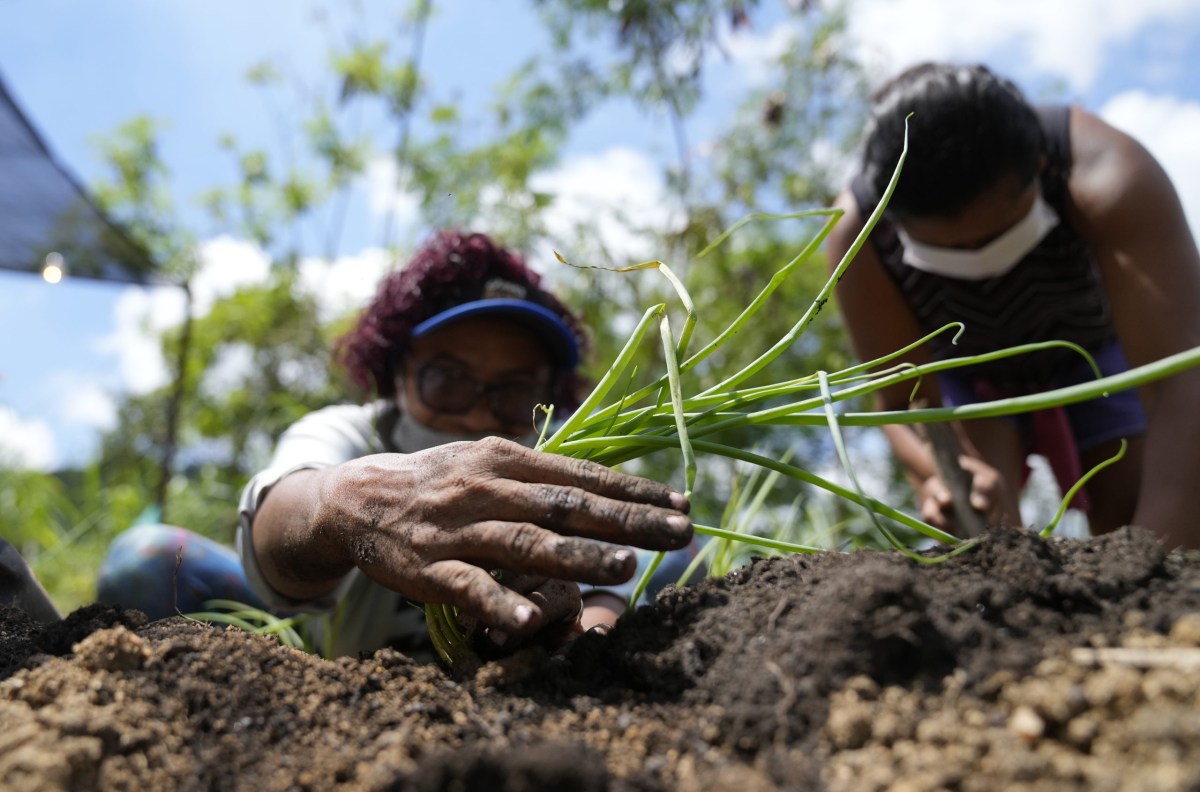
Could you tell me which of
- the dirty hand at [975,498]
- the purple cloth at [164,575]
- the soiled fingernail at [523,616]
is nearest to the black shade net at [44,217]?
the purple cloth at [164,575]

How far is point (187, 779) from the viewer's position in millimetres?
A: 694

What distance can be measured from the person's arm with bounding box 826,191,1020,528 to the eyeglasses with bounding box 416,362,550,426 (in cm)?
91

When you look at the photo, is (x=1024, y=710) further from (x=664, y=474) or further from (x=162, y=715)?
(x=664, y=474)

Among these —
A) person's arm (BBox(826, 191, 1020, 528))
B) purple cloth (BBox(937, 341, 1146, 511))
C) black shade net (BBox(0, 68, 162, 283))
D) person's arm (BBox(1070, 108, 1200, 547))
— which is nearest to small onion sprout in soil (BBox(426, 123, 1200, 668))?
person's arm (BBox(1070, 108, 1200, 547))

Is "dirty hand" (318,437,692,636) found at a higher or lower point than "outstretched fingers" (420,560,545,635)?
higher

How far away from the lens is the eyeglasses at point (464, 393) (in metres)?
1.96

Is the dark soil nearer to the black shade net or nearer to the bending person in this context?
the bending person

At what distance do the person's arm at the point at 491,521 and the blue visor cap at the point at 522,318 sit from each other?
1003 millimetres

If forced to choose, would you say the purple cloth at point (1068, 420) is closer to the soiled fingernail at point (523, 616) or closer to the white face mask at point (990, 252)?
the white face mask at point (990, 252)

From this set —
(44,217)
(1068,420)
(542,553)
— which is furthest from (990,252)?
(44,217)

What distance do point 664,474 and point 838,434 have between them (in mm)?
4078

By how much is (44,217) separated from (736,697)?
4.22 meters

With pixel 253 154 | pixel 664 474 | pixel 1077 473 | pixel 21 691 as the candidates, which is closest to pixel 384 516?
pixel 21 691

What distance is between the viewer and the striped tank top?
192cm
